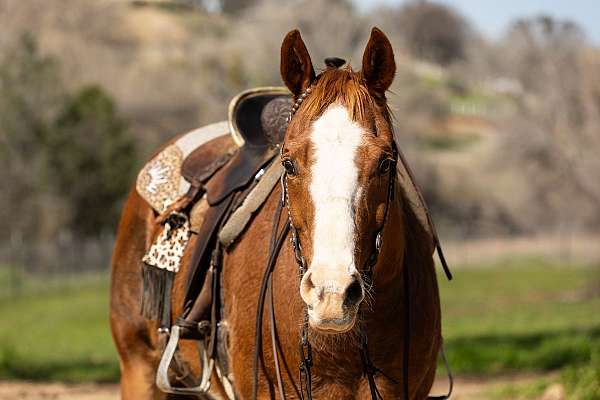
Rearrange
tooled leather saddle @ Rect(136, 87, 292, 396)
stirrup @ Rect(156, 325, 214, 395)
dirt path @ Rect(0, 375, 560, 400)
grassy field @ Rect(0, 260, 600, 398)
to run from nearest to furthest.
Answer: tooled leather saddle @ Rect(136, 87, 292, 396), stirrup @ Rect(156, 325, 214, 395), dirt path @ Rect(0, 375, 560, 400), grassy field @ Rect(0, 260, 600, 398)

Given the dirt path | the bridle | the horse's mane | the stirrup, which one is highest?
the horse's mane

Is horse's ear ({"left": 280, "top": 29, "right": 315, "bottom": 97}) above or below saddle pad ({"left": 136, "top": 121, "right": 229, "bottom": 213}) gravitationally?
above

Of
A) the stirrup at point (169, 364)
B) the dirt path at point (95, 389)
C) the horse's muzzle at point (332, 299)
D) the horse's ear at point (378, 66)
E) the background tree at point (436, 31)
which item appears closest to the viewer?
the horse's muzzle at point (332, 299)

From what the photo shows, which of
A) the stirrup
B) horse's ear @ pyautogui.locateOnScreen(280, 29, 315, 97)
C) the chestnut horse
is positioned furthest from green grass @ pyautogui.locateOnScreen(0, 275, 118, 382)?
horse's ear @ pyautogui.locateOnScreen(280, 29, 315, 97)

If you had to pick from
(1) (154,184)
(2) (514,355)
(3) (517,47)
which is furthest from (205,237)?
(3) (517,47)

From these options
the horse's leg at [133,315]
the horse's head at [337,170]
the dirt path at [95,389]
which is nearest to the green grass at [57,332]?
the dirt path at [95,389]

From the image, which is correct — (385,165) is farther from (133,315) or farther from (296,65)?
(133,315)

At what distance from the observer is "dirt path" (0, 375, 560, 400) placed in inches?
371

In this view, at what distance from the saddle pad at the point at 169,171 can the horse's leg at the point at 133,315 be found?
0.49 ft

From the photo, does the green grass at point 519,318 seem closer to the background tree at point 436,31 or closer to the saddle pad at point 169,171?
the saddle pad at point 169,171

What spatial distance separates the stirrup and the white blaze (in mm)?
1660

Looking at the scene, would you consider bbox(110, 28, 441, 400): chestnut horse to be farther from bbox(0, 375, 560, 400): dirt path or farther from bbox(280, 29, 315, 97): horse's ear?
bbox(0, 375, 560, 400): dirt path

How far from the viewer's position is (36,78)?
3762 centimetres

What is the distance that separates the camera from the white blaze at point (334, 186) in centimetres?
311
